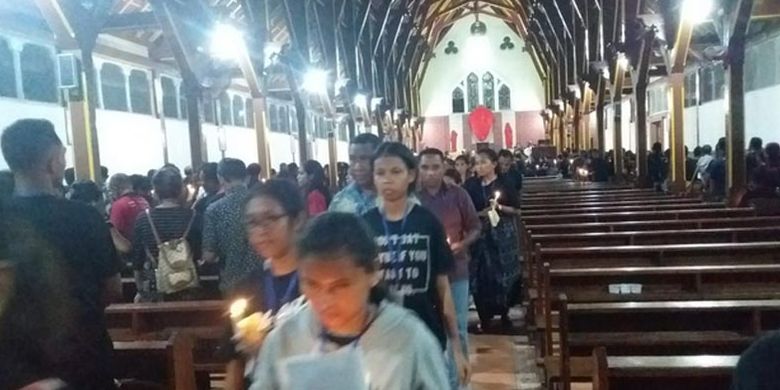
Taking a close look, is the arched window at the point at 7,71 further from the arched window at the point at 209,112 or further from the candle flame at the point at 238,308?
the candle flame at the point at 238,308

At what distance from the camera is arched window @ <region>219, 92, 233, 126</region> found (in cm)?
2189

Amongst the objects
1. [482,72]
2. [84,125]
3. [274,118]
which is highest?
[482,72]

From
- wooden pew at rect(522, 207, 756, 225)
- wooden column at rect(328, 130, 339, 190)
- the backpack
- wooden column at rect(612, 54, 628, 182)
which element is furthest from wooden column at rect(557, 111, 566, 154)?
the backpack

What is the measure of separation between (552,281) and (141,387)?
2.81 meters

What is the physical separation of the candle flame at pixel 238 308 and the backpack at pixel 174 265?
7.71 feet

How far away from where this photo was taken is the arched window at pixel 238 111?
23516mm

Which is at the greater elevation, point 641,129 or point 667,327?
point 641,129

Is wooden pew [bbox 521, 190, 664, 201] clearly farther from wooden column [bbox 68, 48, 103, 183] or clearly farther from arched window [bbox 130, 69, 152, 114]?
arched window [bbox 130, 69, 152, 114]

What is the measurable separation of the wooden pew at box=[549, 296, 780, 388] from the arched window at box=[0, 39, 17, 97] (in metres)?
10.3

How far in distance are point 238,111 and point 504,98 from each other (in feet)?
76.1

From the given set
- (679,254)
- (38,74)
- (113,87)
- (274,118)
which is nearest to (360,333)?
(679,254)

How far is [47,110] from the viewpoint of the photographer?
13375mm

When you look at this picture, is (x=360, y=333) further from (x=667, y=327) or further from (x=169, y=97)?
(x=169, y=97)

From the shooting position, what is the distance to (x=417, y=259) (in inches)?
128
